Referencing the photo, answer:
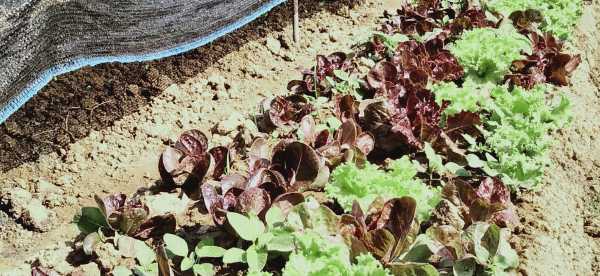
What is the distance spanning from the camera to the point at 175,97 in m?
5.00

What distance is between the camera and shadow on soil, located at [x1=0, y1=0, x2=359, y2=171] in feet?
14.7

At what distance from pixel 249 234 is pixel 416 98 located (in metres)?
1.58

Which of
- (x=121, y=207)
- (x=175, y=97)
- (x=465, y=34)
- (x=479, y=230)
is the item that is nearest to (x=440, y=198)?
(x=479, y=230)

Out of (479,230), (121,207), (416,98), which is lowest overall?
(479,230)

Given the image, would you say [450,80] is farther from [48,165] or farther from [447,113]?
[48,165]

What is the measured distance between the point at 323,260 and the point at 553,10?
12.3 ft

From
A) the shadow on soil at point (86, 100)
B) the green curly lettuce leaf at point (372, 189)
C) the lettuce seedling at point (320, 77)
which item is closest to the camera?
the green curly lettuce leaf at point (372, 189)

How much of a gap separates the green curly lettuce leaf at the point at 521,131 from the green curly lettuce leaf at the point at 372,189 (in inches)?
23.9

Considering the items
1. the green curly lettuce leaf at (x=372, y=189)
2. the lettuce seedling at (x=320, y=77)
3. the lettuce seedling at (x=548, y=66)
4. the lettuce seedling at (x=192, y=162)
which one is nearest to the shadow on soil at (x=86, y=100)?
the lettuce seedling at (x=320, y=77)

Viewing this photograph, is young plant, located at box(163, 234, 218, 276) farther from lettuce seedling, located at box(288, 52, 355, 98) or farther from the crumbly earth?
lettuce seedling, located at box(288, 52, 355, 98)

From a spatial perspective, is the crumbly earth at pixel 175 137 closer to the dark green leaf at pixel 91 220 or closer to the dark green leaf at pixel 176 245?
the dark green leaf at pixel 91 220

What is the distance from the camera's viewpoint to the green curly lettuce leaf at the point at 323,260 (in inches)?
108

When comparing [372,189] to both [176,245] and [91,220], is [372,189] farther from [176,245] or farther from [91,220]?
[91,220]

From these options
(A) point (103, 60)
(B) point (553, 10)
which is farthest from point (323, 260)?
(B) point (553, 10)
